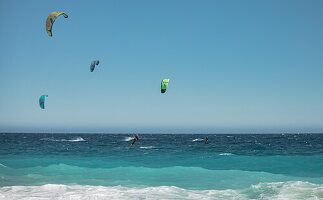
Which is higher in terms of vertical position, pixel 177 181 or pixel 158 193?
pixel 158 193

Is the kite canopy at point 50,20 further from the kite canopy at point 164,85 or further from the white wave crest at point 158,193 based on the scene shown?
the white wave crest at point 158,193

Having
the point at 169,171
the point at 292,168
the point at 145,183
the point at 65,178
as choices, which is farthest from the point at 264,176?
the point at 65,178

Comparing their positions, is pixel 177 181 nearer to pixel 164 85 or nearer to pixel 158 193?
pixel 158 193

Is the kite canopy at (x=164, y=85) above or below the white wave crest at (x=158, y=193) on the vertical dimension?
above

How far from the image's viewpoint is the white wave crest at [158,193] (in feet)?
39.2

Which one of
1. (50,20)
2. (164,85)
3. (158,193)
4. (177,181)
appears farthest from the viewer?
→ (164,85)

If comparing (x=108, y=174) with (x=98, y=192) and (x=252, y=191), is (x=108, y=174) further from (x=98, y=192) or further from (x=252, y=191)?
(x=252, y=191)

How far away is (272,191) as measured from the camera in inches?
528

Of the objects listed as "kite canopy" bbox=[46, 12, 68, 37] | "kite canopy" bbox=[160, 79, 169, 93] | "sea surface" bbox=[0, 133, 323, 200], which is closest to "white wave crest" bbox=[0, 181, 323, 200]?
"sea surface" bbox=[0, 133, 323, 200]

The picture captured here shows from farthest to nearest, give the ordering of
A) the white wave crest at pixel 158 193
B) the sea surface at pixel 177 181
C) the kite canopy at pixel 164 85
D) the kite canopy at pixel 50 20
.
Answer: the kite canopy at pixel 164 85 < the kite canopy at pixel 50 20 < the sea surface at pixel 177 181 < the white wave crest at pixel 158 193

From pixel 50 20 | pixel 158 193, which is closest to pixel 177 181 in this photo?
pixel 158 193

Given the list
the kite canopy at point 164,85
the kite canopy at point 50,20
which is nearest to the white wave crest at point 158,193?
the kite canopy at point 164,85

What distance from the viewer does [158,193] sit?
42.8 feet

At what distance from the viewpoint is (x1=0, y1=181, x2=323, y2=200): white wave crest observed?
1195 centimetres
